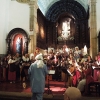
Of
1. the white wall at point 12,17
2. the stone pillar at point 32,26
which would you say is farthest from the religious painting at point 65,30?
the white wall at point 12,17

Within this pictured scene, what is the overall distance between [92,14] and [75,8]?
319 inches

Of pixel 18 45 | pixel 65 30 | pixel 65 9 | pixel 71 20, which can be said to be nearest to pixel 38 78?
pixel 18 45

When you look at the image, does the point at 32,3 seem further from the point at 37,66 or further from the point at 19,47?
the point at 37,66

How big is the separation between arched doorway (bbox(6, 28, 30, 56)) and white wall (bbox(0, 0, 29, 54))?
311mm

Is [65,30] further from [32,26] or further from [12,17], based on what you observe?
[12,17]

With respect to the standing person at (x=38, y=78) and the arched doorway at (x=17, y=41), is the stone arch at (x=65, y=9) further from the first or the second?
the standing person at (x=38, y=78)

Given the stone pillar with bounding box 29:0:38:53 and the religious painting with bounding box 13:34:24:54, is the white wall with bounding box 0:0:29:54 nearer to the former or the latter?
the stone pillar with bounding box 29:0:38:53

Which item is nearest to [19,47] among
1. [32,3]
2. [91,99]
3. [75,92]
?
[32,3]

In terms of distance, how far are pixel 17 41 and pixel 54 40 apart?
760cm

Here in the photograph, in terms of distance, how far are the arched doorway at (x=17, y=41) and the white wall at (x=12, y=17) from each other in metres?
0.31

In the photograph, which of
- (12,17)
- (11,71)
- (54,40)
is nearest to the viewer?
(11,71)

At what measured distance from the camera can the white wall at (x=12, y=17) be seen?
13.1 m

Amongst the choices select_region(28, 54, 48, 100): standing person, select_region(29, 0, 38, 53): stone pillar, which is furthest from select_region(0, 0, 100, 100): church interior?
select_region(28, 54, 48, 100): standing person

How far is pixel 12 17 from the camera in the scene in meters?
13.7
